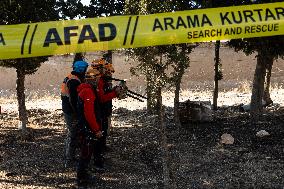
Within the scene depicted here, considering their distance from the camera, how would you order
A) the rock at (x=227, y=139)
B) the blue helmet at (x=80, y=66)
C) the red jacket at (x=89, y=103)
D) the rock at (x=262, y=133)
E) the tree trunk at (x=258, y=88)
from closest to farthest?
1. the red jacket at (x=89, y=103)
2. the blue helmet at (x=80, y=66)
3. the rock at (x=227, y=139)
4. the rock at (x=262, y=133)
5. the tree trunk at (x=258, y=88)

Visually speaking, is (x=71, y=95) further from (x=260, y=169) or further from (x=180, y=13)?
(x=260, y=169)

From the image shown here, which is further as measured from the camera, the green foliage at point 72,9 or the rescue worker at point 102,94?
the green foliage at point 72,9

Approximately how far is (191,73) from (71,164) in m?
29.2

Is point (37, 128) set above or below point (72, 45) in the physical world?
below

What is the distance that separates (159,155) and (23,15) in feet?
14.9

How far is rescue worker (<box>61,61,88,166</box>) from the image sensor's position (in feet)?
24.9

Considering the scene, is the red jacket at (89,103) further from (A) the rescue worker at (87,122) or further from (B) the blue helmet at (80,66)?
(B) the blue helmet at (80,66)

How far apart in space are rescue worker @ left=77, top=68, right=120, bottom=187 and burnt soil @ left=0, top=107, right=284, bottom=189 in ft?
1.31

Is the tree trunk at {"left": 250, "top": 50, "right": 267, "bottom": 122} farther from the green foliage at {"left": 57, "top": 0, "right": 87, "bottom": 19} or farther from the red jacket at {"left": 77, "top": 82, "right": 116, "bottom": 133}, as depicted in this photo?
the red jacket at {"left": 77, "top": 82, "right": 116, "bottom": 133}

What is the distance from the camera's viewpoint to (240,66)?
37.8 meters

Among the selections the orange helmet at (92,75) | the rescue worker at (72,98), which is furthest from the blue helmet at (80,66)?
the orange helmet at (92,75)

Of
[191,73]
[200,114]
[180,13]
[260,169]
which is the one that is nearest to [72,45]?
[180,13]

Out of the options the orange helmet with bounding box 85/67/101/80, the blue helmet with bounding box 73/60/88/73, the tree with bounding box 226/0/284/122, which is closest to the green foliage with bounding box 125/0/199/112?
the orange helmet with bounding box 85/67/101/80

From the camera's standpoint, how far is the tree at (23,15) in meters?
A: 9.91
